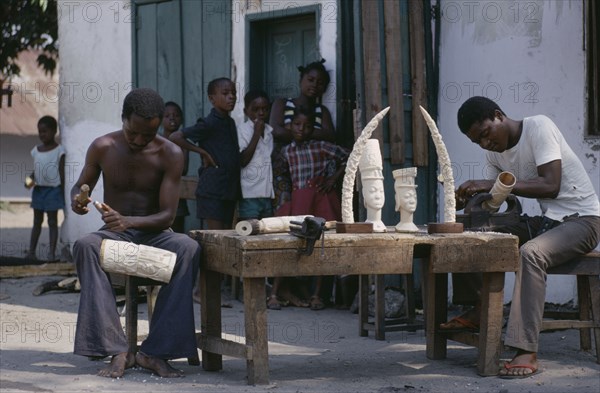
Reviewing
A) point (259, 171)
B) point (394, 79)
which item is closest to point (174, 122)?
point (259, 171)

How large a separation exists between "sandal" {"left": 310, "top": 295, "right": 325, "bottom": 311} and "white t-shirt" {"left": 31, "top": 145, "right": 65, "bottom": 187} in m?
4.10

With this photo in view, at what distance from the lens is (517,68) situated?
821cm

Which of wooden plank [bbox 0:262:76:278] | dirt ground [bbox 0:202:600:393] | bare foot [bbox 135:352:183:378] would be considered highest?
wooden plank [bbox 0:262:76:278]

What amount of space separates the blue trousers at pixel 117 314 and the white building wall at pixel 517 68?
10.9ft

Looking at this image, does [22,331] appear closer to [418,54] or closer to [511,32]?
[418,54]

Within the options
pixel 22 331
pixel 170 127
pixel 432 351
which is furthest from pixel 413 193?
pixel 170 127

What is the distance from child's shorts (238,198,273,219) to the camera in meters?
8.88

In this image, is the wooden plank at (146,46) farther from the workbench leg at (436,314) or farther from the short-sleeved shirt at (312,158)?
the workbench leg at (436,314)

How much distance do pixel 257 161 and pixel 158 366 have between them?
330cm

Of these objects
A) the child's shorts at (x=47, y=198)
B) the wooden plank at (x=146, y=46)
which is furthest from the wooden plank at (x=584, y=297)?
the child's shorts at (x=47, y=198)

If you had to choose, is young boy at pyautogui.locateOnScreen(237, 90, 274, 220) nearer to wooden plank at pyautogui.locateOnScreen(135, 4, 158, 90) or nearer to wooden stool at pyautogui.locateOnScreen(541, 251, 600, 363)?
wooden plank at pyautogui.locateOnScreen(135, 4, 158, 90)

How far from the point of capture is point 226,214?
8797 millimetres

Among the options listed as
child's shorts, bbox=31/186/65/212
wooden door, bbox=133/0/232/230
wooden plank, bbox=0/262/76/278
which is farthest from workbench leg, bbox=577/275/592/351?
child's shorts, bbox=31/186/65/212

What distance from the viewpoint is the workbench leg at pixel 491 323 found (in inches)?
230
